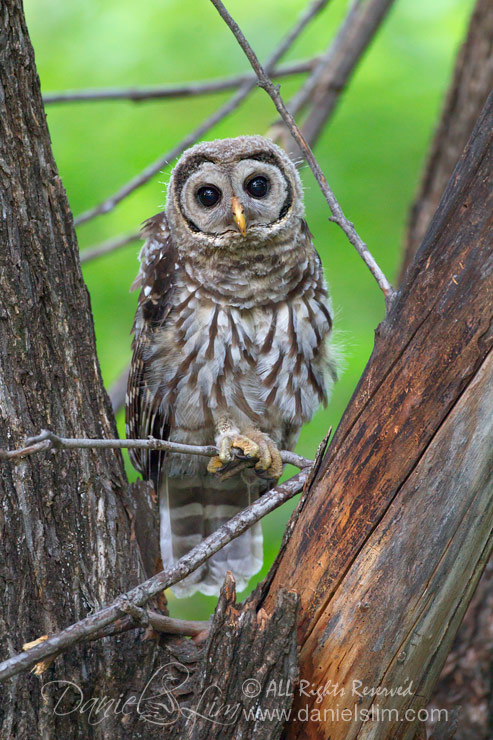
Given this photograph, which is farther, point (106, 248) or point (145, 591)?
point (106, 248)

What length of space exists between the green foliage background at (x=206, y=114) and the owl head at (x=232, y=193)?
1.39 metres

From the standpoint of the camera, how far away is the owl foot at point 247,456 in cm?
309

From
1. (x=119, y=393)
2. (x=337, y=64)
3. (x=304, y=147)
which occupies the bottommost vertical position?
(x=119, y=393)

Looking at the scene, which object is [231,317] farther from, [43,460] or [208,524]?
[43,460]

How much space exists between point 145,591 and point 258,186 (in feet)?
5.75

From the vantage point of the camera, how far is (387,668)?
1.97 m

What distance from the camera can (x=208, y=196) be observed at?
3.21m

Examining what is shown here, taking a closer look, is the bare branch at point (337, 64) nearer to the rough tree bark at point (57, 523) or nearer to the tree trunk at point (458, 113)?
the tree trunk at point (458, 113)

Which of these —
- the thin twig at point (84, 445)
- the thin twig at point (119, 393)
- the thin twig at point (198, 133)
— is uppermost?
the thin twig at point (198, 133)

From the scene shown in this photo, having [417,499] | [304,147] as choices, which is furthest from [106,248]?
[417,499]

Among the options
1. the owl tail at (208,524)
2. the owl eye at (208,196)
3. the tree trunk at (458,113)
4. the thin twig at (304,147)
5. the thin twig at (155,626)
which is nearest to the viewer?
the thin twig at (155,626)

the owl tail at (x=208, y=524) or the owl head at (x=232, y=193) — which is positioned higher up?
the owl head at (x=232, y=193)

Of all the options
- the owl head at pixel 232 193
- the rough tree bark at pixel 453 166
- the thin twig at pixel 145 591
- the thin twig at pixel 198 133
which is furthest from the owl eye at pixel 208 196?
the thin twig at pixel 145 591

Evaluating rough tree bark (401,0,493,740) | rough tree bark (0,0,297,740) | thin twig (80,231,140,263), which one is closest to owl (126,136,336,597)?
thin twig (80,231,140,263)
